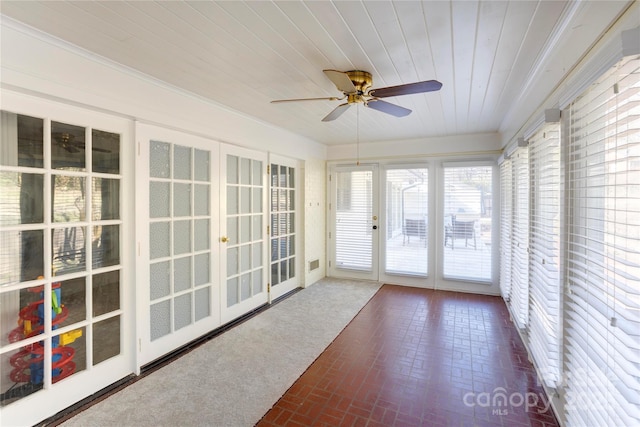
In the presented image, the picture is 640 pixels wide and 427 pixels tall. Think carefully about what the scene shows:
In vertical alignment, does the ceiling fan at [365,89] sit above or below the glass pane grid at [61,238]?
above

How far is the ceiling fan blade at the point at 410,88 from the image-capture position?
2.01m

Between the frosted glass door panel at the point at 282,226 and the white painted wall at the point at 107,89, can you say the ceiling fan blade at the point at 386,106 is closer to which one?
the white painted wall at the point at 107,89

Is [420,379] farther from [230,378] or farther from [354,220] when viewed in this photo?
[354,220]

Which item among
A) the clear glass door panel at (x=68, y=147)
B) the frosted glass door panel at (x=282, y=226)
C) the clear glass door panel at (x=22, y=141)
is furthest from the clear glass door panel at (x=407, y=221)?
the clear glass door panel at (x=22, y=141)

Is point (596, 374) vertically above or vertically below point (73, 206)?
below

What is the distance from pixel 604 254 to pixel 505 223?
9.65ft

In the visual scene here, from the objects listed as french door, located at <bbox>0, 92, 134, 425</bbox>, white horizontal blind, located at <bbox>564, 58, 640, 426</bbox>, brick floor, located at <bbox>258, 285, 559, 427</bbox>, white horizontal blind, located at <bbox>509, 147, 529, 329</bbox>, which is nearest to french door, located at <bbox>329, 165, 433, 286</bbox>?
brick floor, located at <bbox>258, 285, 559, 427</bbox>

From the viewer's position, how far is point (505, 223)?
13.4ft

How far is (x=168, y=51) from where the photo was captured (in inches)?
84.3

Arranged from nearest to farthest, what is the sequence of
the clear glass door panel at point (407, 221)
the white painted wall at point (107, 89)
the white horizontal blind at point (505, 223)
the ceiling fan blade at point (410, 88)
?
the white painted wall at point (107, 89), the ceiling fan blade at point (410, 88), the white horizontal blind at point (505, 223), the clear glass door panel at point (407, 221)

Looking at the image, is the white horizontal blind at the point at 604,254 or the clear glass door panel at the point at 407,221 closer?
the white horizontal blind at the point at 604,254

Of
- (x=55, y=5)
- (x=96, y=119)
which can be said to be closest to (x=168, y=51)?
(x=55, y=5)

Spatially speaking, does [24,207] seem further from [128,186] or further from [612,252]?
[612,252]

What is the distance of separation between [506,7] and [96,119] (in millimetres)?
2836
